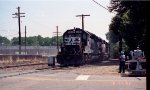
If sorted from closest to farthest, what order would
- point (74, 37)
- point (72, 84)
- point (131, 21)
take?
1. point (72, 84)
2. point (131, 21)
3. point (74, 37)

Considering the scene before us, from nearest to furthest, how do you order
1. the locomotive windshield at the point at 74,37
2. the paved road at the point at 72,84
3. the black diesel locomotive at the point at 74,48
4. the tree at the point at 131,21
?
the paved road at the point at 72,84 < the tree at the point at 131,21 < the black diesel locomotive at the point at 74,48 < the locomotive windshield at the point at 74,37

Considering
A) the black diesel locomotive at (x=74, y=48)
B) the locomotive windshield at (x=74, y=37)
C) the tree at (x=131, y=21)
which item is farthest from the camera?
the locomotive windshield at (x=74, y=37)

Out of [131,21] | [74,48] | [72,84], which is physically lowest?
[72,84]

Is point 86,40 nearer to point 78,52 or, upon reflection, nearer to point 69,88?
point 78,52

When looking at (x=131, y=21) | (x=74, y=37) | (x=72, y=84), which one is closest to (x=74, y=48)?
(x=74, y=37)

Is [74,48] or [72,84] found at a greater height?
[74,48]

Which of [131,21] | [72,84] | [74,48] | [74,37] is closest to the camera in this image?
[72,84]

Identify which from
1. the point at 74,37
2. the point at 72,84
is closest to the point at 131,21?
the point at 74,37

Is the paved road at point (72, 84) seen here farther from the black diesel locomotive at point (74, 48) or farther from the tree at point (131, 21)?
the black diesel locomotive at point (74, 48)

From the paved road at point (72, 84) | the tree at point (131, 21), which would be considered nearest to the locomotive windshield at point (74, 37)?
the tree at point (131, 21)

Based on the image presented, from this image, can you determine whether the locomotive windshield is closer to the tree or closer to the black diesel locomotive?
the black diesel locomotive

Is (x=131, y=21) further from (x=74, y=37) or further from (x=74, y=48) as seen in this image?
(x=74, y=48)

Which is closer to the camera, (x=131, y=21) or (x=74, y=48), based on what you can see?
(x=131, y=21)

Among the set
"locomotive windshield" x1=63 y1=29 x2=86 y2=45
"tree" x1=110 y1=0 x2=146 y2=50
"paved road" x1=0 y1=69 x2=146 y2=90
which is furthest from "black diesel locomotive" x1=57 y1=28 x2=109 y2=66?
"paved road" x1=0 y1=69 x2=146 y2=90
